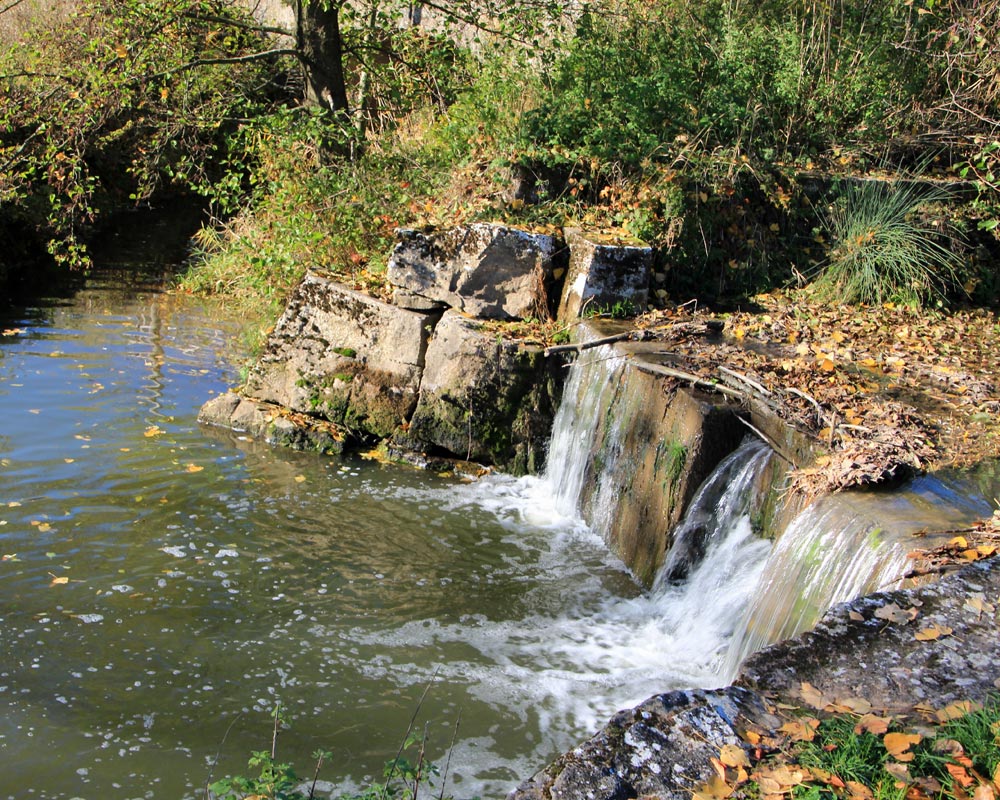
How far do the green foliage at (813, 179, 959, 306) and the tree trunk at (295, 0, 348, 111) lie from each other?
20.6 ft

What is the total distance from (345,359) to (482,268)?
1.65 m

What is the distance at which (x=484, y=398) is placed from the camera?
29.4 feet

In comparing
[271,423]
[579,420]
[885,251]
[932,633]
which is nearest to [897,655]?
[932,633]

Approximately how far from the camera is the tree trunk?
40.3ft

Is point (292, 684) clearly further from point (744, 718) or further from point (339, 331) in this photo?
point (339, 331)

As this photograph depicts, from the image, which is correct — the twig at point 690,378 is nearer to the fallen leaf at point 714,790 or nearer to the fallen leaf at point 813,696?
the fallen leaf at point 813,696

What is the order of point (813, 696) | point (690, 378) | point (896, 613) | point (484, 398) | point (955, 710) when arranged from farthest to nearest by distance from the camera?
point (484, 398) → point (690, 378) → point (896, 613) → point (813, 696) → point (955, 710)

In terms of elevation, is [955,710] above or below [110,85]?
below

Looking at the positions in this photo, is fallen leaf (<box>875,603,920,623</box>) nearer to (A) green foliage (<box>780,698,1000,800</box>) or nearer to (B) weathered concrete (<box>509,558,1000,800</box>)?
(B) weathered concrete (<box>509,558,1000,800</box>)

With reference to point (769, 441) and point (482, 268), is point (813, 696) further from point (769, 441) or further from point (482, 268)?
point (482, 268)

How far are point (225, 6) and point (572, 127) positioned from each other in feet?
20.9

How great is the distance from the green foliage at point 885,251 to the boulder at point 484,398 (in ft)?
10.3

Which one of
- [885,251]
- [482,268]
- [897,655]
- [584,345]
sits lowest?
[897,655]

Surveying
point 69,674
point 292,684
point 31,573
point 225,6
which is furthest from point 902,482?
point 225,6
